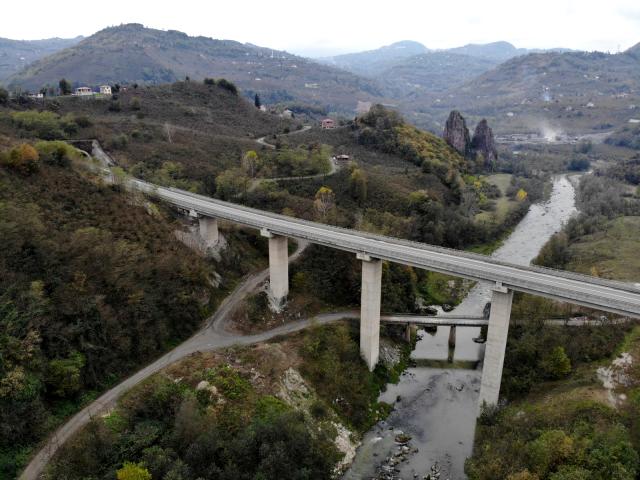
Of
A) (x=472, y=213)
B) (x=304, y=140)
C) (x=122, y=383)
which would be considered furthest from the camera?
(x=304, y=140)

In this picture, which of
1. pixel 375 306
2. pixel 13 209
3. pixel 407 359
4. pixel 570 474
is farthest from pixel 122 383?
pixel 570 474

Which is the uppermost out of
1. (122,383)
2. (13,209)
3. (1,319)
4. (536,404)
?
(13,209)

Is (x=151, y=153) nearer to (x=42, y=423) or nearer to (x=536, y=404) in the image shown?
(x=42, y=423)

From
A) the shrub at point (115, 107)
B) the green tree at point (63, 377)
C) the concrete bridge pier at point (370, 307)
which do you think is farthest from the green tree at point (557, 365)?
the shrub at point (115, 107)

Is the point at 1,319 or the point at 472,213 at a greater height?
the point at 1,319

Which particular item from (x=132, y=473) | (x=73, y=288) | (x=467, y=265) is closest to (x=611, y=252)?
(x=467, y=265)

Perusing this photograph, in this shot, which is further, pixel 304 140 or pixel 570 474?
pixel 304 140

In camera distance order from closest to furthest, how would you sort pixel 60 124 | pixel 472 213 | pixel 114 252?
1. pixel 114 252
2. pixel 60 124
3. pixel 472 213

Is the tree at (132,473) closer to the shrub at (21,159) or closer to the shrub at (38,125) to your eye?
the shrub at (21,159)
